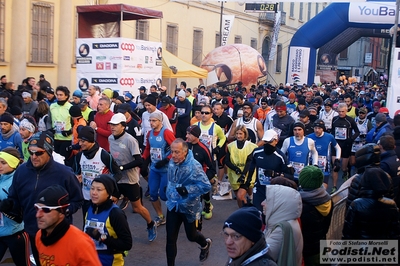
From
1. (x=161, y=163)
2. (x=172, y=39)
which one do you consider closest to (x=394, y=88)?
(x=161, y=163)

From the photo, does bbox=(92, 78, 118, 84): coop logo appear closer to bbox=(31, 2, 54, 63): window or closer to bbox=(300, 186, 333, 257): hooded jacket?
bbox=(31, 2, 54, 63): window

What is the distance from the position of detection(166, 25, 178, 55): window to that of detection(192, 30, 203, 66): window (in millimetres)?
2440

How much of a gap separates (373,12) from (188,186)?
19.7 metres

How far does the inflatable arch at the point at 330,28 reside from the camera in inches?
915

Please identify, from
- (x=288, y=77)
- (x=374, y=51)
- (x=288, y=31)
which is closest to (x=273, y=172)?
(x=288, y=77)

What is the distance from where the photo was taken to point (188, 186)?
6.12 metres

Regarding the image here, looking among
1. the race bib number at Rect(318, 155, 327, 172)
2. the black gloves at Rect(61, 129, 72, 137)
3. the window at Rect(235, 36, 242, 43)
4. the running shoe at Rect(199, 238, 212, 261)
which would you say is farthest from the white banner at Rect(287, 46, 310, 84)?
the running shoe at Rect(199, 238, 212, 261)

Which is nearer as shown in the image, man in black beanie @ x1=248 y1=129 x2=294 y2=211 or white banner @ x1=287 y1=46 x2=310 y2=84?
man in black beanie @ x1=248 y1=129 x2=294 y2=211

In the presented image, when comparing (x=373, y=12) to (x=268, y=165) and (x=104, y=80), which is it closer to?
(x=104, y=80)

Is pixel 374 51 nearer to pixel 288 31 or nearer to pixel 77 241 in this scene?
pixel 288 31

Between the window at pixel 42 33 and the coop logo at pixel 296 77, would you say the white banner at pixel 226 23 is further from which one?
the window at pixel 42 33

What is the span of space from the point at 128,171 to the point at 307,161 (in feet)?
9.21

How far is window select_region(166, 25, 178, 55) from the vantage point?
95.9 feet

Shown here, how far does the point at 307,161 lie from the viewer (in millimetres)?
8188
